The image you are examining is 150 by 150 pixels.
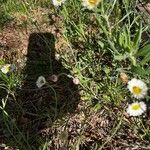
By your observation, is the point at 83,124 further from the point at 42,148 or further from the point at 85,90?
the point at 42,148

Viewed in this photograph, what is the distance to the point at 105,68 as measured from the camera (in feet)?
9.57

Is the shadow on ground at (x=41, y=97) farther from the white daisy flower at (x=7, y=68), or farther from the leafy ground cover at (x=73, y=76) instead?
the white daisy flower at (x=7, y=68)

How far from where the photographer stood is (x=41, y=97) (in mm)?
2967

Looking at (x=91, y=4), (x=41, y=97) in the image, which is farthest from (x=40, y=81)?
(x=91, y=4)

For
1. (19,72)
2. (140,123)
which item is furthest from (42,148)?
(19,72)

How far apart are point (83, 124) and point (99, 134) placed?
124 mm

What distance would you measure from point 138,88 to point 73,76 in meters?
0.62

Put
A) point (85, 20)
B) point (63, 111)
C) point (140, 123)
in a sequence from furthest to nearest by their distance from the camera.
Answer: point (85, 20) → point (63, 111) → point (140, 123)

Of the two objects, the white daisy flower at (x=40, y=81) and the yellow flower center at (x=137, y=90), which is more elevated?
the white daisy flower at (x=40, y=81)

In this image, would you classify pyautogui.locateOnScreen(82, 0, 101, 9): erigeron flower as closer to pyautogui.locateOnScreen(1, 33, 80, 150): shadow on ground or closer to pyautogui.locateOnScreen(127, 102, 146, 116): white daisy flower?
pyautogui.locateOnScreen(1, 33, 80, 150): shadow on ground

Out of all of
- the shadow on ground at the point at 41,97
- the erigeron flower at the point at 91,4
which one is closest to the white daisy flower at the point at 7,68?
the shadow on ground at the point at 41,97

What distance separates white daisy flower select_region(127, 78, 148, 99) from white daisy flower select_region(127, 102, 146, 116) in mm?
68

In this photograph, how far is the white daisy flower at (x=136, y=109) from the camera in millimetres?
2480

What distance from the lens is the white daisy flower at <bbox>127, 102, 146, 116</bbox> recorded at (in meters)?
2.48
